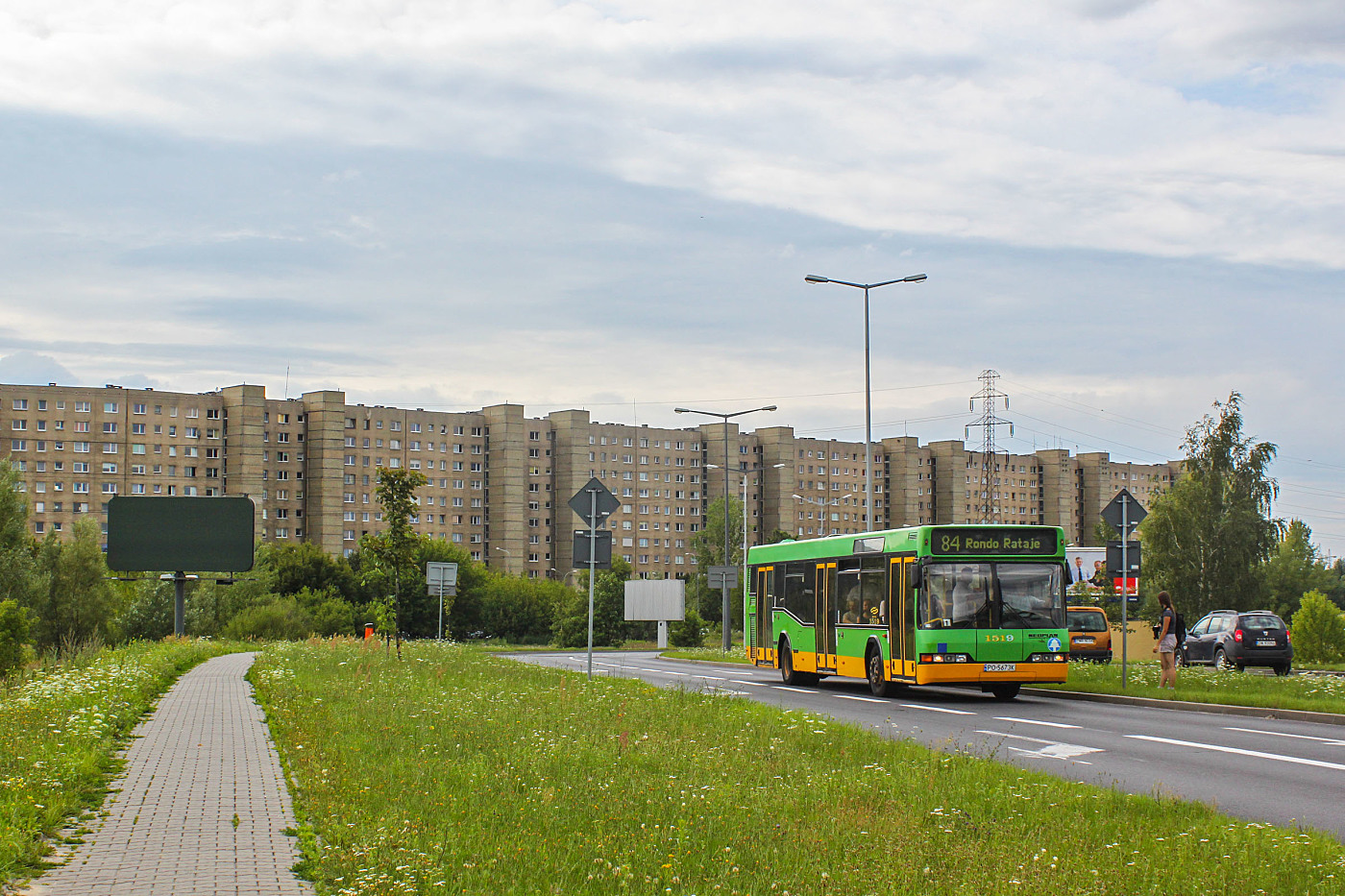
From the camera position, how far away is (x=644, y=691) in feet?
64.3

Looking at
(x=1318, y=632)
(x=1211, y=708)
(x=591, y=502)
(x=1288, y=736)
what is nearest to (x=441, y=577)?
(x=1318, y=632)

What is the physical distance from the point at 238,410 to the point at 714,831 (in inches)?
5389

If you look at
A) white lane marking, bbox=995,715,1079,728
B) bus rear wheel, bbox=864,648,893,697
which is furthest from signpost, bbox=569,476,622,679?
white lane marking, bbox=995,715,1079,728

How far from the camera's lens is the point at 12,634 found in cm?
2353

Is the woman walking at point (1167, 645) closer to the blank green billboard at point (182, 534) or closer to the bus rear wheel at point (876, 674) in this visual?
the bus rear wheel at point (876, 674)

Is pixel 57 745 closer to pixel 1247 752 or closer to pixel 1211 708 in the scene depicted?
pixel 1247 752

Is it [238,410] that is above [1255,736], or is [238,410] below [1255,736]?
above

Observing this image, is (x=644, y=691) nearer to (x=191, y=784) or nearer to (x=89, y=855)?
(x=191, y=784)

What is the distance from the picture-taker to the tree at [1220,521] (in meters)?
61.7

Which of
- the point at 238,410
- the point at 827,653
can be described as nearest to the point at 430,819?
the point at 827,653

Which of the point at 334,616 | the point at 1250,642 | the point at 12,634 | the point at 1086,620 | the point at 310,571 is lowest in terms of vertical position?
the point at 334,616

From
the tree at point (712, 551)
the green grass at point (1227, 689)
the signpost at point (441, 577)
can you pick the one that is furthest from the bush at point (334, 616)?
the green grass at point (1227, 689)

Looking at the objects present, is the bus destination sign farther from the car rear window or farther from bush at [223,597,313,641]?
bush at [223,597,313,641]

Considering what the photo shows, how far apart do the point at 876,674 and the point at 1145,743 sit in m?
8.46
